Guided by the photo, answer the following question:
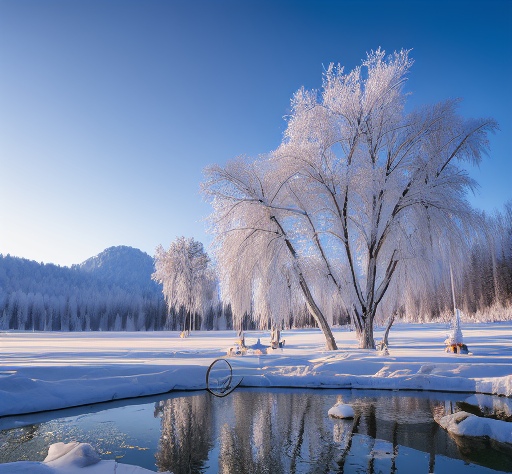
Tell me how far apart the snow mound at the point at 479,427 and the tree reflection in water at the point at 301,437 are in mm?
242

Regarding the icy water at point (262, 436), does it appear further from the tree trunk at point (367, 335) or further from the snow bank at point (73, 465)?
the tree trunk at point (367, 335)

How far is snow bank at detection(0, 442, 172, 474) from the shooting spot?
422 cm

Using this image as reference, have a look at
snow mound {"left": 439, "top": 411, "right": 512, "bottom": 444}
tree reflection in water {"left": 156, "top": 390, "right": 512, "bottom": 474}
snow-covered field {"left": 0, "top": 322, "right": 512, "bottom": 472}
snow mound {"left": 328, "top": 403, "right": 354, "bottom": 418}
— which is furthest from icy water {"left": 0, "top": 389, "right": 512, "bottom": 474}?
snow-covered field {"left": 0, "top": 322, "right": 512, "bottom": 472}

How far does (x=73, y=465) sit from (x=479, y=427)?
6397 millimetres

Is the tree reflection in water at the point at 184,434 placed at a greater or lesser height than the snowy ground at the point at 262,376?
lesser

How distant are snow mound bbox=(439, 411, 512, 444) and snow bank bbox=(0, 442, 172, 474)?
5358 millimetres

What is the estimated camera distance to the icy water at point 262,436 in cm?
534

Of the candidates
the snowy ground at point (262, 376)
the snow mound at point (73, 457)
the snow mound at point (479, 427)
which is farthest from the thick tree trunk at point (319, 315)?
the snow mound at point (73, 457)

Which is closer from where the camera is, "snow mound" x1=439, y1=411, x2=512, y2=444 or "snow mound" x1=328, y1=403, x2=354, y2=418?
"snow mound" x1=439, y1=411, x2=512, y2=444

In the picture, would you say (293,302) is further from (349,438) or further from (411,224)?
(349,438)

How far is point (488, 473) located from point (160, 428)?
5.30 m

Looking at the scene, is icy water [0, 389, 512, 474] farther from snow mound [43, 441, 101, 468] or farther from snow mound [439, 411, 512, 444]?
snow mound [43, 441, 101, 468]

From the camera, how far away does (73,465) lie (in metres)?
4.67

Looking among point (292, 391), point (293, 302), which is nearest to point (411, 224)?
point (293, 302)
